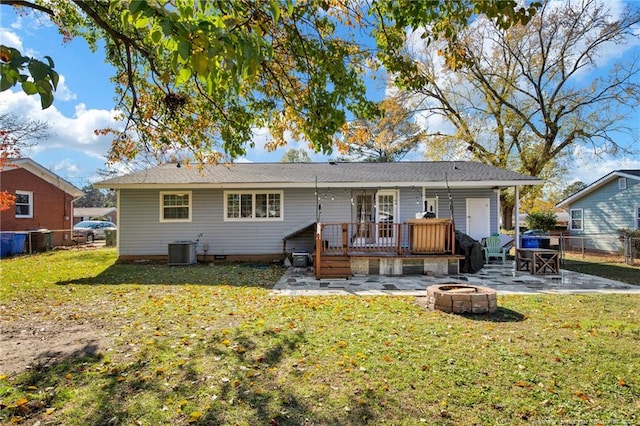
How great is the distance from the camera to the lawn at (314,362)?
250 cm

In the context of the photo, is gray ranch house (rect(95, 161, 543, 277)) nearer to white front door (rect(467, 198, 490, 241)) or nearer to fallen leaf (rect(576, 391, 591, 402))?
white front door (rect(467, 198, 490, 241))

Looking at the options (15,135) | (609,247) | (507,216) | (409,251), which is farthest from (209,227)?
(507,216)

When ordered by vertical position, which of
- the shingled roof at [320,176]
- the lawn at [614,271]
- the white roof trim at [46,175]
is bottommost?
the lawn at [614,271]

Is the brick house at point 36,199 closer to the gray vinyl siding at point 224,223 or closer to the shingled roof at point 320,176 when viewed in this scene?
the gray vinyl siding at point 224,223

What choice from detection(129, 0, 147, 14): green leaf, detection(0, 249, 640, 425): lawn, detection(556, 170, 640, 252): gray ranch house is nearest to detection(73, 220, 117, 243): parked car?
detection(0, 249, 640, 425): lawn

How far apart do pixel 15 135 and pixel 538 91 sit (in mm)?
25325

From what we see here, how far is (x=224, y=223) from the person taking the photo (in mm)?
11750

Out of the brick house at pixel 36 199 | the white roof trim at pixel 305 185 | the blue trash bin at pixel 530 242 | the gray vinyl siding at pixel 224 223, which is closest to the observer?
the white roof trim at pixel 305 185

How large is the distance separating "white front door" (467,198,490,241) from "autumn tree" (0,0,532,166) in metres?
8.10

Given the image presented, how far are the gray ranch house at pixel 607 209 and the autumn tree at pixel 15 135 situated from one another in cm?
2320

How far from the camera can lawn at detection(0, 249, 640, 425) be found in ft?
8.20

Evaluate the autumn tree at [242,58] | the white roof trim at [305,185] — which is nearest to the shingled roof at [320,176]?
the white roof trim at [305,185]

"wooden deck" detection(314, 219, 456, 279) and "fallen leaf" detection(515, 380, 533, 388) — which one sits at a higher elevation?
"wooden deck" detection(314, 219, 456, 279)

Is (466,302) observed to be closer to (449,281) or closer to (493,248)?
(449,281)
